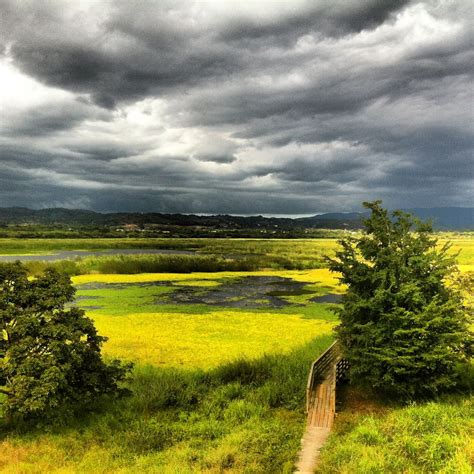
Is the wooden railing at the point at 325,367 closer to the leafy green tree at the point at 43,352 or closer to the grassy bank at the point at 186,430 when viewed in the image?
the grassy bank at the point at 186,430

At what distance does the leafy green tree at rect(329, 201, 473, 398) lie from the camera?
18406mm

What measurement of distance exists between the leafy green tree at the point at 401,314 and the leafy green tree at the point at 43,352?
1220 cm

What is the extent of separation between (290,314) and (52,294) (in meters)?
28.7

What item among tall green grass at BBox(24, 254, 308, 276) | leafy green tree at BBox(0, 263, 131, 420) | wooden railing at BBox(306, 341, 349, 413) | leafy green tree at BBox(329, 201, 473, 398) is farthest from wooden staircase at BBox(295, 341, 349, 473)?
tall green grass at BBox(24, 254, 308, 276)

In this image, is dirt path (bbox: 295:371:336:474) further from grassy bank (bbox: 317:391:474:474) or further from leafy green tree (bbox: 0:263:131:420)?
leafy green tree (bbox: 0:263:131:420)

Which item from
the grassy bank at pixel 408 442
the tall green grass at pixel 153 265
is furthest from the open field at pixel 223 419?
the tall green grass at pixel 153 265

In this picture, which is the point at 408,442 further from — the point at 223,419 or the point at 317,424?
the point at 223,419

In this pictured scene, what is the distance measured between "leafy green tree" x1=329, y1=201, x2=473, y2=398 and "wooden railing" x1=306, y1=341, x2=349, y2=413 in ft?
5.00

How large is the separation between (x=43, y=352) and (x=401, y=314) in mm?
16012

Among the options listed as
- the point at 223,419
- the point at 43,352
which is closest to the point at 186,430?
the point at 223,419

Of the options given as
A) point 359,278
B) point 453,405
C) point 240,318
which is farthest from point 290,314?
point 453,405

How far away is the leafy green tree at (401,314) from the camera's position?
60.4 feet

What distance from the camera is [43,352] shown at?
15.8 m

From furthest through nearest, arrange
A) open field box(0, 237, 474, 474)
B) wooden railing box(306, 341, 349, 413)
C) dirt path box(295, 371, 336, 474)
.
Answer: wooden railing box(306, 341, 349, 413)
dirt path box(295, 371, 336, 474)
open field box(0, 237, 474, 474)
